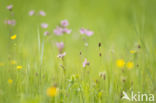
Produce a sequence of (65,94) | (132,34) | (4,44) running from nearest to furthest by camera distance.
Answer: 1. (65,94)
2. (4,44)
3. (132,34)

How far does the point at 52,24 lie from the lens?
344cm

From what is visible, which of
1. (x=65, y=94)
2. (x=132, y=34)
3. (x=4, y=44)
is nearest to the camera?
(x=65, y=94)

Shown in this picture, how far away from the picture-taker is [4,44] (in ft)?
9.84

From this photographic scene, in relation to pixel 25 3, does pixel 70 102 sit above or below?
below

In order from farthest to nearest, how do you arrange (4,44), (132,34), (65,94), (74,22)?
(74,22) < (132,34) < (4,44) < (65,94)

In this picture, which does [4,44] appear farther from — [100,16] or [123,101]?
[123,101]

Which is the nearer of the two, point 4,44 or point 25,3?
point 4,44

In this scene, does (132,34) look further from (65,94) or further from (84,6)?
(65,94)

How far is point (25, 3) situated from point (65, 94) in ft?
10.3

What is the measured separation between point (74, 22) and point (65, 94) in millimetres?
2677

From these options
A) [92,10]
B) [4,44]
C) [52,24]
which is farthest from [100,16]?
[4,44]

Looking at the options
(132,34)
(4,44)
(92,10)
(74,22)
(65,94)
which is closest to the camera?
(65,94)

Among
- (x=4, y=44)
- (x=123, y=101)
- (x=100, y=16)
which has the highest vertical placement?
(x=100, y=16)

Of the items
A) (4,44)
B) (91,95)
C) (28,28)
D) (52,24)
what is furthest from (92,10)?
(91,95)
